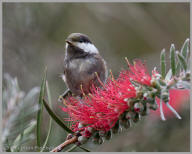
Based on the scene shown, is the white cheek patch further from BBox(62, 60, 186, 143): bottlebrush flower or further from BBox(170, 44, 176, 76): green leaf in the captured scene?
BBox(170, 44, 176, 76): green leaf

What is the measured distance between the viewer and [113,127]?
6.01 feet

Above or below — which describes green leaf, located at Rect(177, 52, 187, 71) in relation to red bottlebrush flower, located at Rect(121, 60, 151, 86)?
above

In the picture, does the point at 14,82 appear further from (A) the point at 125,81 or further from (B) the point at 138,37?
(B) the point at 138,37

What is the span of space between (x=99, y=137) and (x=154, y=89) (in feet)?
1.52

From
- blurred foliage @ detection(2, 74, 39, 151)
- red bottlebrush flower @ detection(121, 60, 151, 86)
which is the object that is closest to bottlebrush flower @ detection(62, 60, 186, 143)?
red bottlebrush flower @ detection(121, 60, 151, 86)

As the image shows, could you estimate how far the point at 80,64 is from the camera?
3232 mm

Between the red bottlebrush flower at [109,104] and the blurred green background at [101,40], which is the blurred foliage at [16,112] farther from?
the blurred green background at [101,40]

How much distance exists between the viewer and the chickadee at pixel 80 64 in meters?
3.16

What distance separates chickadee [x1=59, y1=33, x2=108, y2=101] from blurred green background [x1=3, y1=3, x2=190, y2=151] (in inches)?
23.9

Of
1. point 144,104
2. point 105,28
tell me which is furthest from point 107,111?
point 105,28

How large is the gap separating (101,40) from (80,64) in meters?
1.90

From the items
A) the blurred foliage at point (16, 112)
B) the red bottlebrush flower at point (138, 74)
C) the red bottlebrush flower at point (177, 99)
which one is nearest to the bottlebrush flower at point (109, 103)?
the red bottlebrush flower at point (138, 74)

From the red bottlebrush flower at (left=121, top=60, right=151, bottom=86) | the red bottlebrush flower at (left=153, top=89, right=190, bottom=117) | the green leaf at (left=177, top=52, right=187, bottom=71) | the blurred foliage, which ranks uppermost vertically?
the green leaf at (left=177, top=52, right=187, bottom=71)

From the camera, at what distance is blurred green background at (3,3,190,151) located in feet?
12.7
